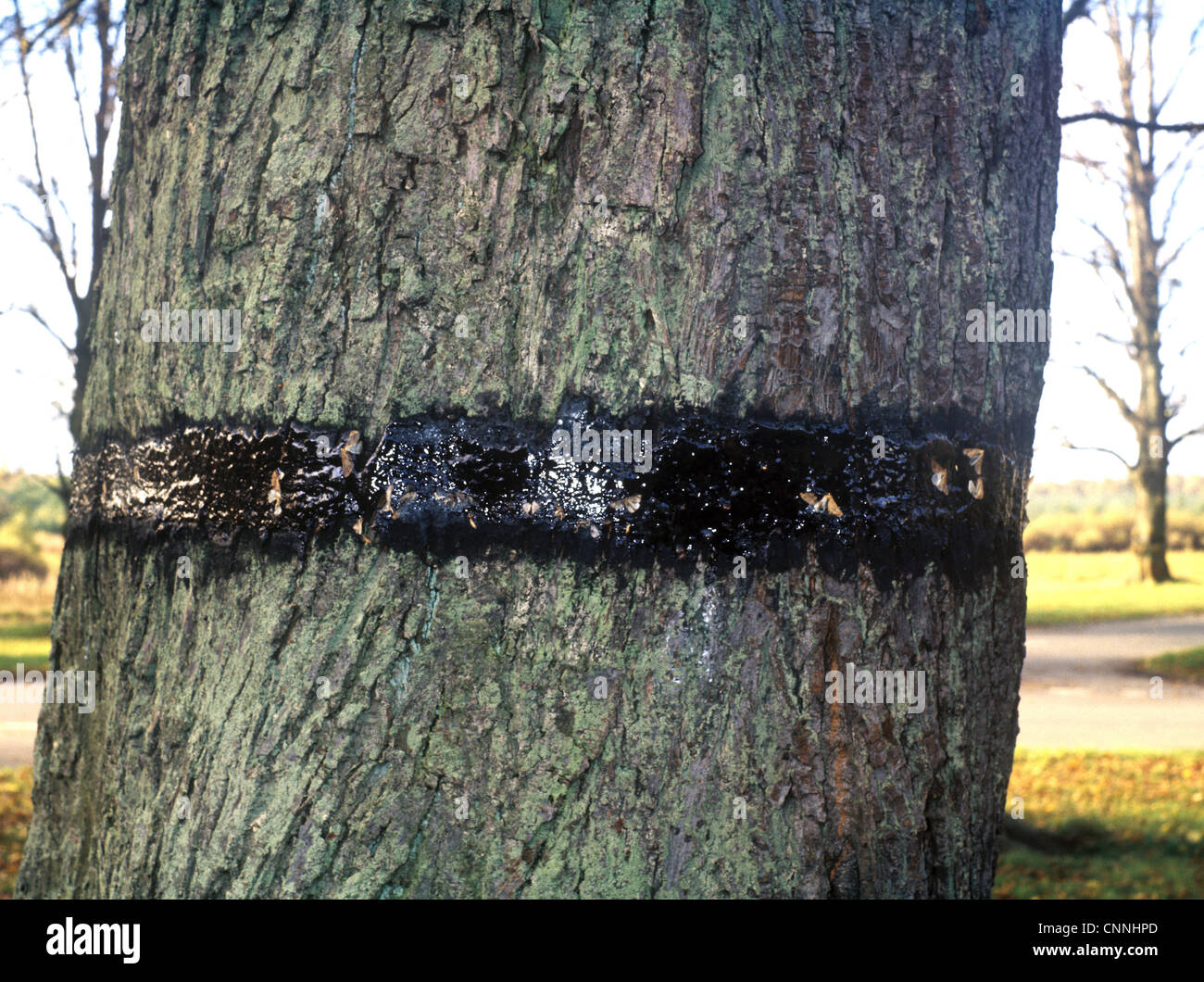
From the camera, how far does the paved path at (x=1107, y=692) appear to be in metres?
8.37

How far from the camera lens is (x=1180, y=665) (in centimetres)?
1102

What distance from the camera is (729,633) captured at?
3.74ft

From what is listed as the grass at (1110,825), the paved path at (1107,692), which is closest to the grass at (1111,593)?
the paved path at (1107,692)

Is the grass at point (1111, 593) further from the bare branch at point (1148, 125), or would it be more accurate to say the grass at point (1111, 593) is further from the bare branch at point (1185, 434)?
the bare branch at point (1148, 125)

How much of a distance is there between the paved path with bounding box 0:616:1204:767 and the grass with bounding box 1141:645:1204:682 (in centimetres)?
25

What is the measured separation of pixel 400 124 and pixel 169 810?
3.31 ft

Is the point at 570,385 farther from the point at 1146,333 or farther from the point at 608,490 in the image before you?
the point at 1146,333

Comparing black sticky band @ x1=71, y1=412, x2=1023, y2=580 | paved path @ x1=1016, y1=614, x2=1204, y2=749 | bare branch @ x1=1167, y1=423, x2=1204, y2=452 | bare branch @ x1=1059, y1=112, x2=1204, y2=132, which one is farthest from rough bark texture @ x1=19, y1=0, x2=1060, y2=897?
bare branch @ x1=1167, y1=423, x2=1204, y2=452

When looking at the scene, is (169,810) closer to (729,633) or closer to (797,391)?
(729,633)

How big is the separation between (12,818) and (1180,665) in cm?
1219

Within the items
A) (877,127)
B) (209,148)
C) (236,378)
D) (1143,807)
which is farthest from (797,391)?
(1143,807)

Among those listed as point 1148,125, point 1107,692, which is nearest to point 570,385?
point 1148,125

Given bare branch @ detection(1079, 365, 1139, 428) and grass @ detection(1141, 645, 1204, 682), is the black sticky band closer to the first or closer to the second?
grass @ detection(1141, 645, 1204, 682)

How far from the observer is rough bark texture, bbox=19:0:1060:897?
44.5 inches
